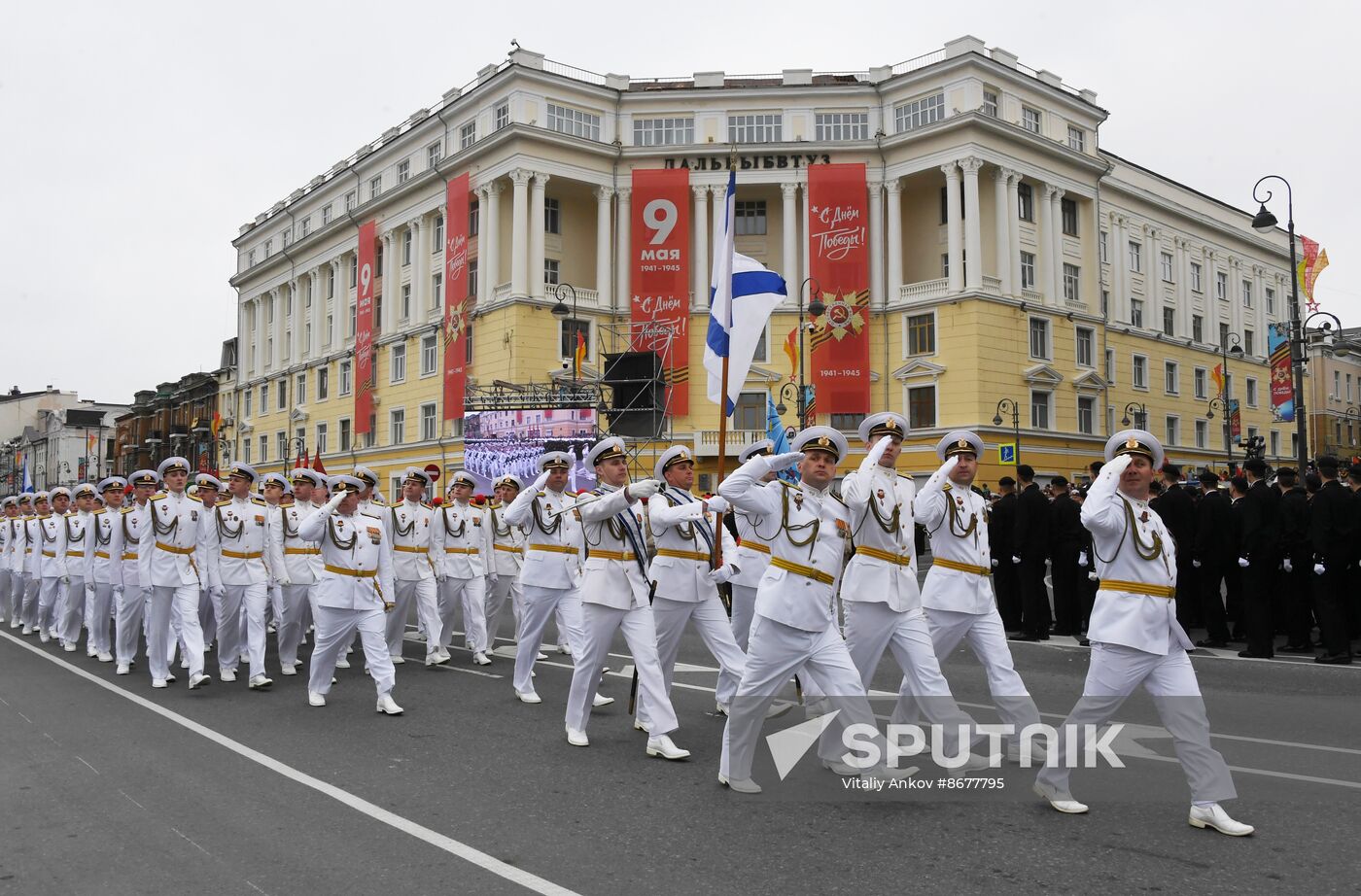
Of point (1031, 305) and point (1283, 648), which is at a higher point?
point (1031, 305)

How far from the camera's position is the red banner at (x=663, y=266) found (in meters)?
42.2

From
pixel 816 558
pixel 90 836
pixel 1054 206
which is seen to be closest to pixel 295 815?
pixel 90 836

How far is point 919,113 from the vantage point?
43938 mm

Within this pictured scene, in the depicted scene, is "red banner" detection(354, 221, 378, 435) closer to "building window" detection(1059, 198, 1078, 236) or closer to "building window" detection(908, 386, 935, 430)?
"building window" detection(908, 386, 935, 430)

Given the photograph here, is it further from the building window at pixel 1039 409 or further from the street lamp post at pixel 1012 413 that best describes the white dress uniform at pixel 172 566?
the building window at pixel 1039 409

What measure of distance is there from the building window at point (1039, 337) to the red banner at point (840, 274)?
8.04 m

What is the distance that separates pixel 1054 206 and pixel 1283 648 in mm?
37611

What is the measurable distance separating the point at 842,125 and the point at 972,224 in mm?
7451

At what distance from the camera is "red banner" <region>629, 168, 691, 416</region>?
4219 cm

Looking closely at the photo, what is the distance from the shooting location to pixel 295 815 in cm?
559

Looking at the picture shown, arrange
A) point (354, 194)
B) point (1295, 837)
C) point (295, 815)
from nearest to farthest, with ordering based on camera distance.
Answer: point (1295, 837) → point (295, 815) → point (354, 194)

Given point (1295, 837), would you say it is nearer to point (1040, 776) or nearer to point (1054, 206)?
point (1040, 776)

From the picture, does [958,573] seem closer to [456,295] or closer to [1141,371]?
[456,295]

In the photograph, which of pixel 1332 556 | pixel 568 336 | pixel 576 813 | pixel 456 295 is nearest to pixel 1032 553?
pixel 1332 556
